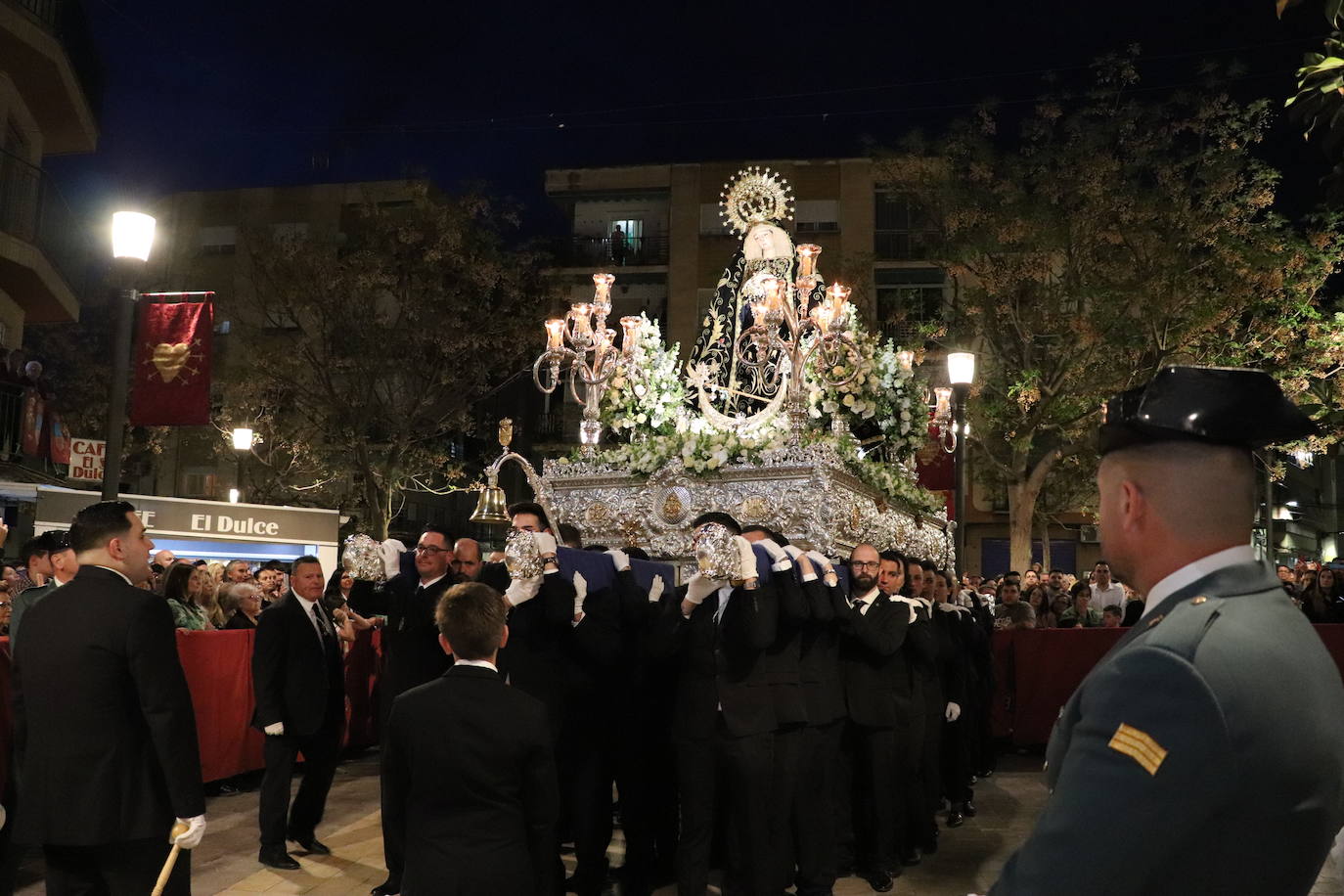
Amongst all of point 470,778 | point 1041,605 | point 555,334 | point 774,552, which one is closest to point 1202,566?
point 470,778

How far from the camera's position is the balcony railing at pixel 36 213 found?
16078 millimetres

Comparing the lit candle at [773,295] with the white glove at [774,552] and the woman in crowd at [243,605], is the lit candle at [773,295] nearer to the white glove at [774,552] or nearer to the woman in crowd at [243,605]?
the white glove at [774,552]

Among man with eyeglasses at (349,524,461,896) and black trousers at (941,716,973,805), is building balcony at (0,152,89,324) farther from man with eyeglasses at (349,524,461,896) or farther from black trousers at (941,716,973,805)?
black trousers at (941,716,973,805)

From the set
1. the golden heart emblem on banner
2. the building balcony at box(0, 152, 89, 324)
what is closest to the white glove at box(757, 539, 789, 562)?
the golden heart emblem on banner

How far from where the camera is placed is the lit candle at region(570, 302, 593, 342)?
10.5 meters

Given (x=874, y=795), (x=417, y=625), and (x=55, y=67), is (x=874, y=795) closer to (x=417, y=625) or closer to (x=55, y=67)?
(x=417, y=625)

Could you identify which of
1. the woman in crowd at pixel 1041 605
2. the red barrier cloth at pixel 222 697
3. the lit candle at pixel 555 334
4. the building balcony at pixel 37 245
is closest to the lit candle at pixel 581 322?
the lit candle at pixel 555 334

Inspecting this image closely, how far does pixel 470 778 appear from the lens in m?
3.89

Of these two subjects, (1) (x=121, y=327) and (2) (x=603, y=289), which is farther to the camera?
(2) (x=603, y=289)

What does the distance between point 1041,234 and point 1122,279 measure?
1.70 meters

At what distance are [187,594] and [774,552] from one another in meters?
5.66

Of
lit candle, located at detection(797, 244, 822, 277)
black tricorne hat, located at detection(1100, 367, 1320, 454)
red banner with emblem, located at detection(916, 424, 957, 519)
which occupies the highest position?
lit candle, located at detection(797, 244, 822, 277)

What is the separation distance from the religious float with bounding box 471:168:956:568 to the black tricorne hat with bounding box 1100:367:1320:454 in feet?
25.1

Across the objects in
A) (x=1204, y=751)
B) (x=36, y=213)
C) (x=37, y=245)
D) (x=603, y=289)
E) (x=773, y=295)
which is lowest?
(x=1204, y=751)
